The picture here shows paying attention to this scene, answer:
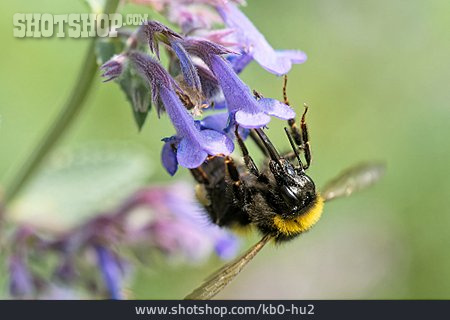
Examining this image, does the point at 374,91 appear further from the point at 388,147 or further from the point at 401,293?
the point at 401,293

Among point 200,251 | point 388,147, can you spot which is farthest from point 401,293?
point 200,251

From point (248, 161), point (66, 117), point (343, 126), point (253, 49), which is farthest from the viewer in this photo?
point (343, 126)

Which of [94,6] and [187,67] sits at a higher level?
[187,67]

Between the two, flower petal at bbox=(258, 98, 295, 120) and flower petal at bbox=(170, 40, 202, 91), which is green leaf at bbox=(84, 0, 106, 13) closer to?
flower petal at bbox=(170, 40, 202, 91)

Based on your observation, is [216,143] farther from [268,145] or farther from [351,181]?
[351,181]

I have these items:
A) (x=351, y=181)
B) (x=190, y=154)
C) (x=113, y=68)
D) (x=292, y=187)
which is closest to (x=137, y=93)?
(x=113, y=68)

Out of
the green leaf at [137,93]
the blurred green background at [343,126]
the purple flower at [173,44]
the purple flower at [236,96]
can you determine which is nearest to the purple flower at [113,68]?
the green leaf at [137,93]

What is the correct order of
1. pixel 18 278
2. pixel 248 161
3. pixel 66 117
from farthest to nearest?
pixel 18 278 → pixel 66 117 → pixel 248 161

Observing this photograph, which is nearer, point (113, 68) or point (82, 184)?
A: point (113, 68)

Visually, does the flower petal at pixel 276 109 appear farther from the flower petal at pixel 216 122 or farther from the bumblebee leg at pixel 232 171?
the bumblebee leg at pixel 232 171
